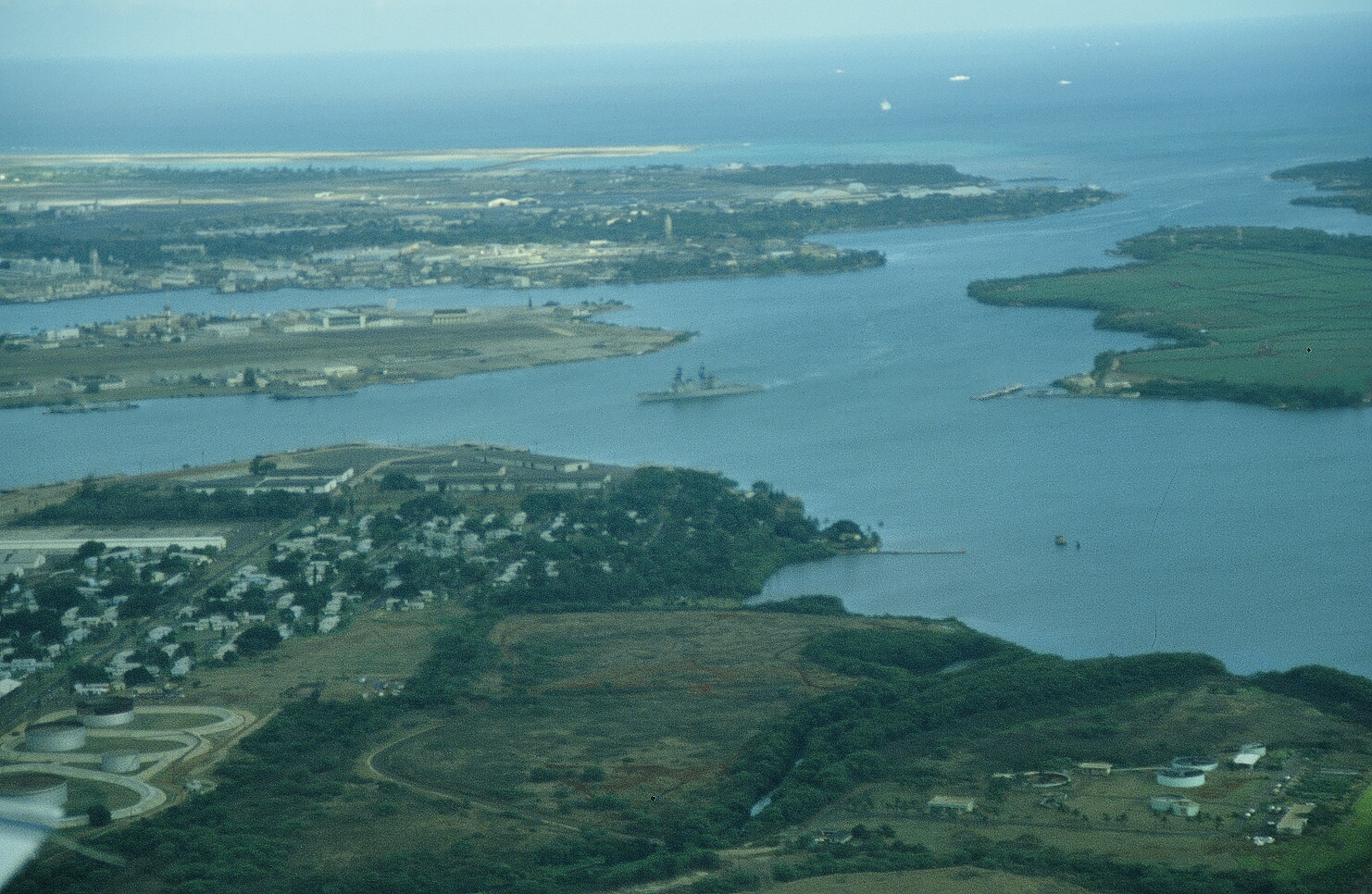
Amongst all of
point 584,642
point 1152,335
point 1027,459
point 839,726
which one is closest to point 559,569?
point 584,642

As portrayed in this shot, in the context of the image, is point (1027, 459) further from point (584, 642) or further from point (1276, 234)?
point (1276, 234)

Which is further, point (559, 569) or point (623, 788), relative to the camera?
point (559, 569)

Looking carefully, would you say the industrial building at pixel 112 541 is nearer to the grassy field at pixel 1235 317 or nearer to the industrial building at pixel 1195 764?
the industrial building at pixel 1195 764

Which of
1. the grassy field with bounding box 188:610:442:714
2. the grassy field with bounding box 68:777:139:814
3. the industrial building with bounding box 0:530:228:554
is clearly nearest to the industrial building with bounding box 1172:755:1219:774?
the grassy field with bounding box 188:610:442:714

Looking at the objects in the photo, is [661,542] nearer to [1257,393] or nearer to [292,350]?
[1257,393]

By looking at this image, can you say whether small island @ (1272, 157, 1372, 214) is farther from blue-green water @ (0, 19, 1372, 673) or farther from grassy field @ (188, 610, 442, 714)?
grassy field @ (188, 610, 442, 714)

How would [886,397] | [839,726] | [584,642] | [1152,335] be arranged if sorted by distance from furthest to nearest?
[1152,335] < [886,397] < [584,642] < [839,726]

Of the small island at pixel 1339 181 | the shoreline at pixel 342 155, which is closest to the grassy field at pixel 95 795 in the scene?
the small island at pixel 1339 181

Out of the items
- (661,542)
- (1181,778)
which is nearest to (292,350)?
A: (661,542)
